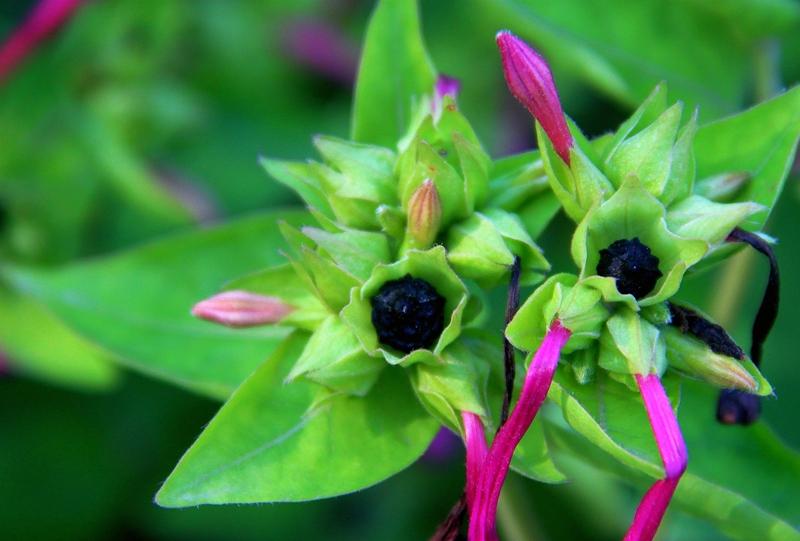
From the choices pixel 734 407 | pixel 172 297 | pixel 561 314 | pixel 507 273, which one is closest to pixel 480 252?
pixel 507 273

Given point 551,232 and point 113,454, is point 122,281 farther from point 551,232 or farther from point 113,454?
point 551,232

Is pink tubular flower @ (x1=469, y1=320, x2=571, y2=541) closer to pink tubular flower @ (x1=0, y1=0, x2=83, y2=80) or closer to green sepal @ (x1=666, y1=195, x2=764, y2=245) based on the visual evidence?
green sepal @ (x1=666, y1=195, x2=764, y2=245)

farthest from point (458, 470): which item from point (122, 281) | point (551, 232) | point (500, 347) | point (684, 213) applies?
point (684, 213)

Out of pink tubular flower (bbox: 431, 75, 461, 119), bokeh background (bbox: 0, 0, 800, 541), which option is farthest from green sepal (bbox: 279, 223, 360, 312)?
bokeh background (bbox: 0, 0, 800, 541)

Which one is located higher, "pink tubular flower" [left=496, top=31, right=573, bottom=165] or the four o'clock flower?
"pink tubular flower" [left=496, top=31, right=573, bottom=165]

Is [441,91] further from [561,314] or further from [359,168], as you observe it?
[561,314]

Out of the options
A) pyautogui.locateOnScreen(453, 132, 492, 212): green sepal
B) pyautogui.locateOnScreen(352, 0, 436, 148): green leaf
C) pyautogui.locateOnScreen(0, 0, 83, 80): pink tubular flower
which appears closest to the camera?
pyautogui.locateOnScreen(453, 132, 492, 212): green sepal
